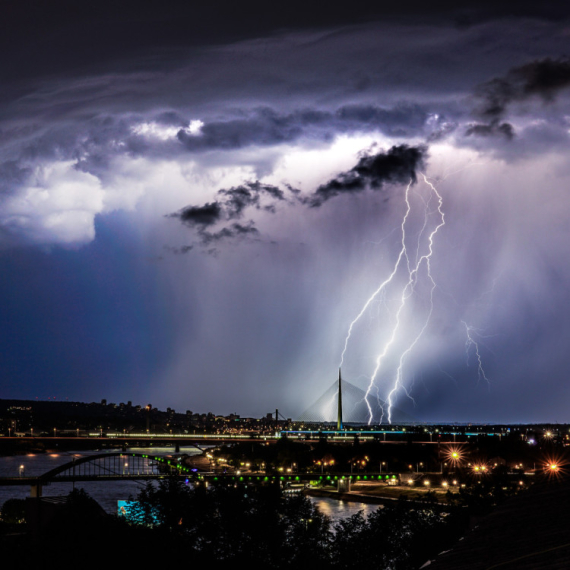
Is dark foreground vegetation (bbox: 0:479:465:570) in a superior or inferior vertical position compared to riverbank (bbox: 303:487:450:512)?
inferior

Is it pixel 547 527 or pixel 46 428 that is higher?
pixel 46 428

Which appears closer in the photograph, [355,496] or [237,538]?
[237,538]

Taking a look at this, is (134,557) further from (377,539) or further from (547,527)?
(547,527)

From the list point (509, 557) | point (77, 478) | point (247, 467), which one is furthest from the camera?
point (247, 467)

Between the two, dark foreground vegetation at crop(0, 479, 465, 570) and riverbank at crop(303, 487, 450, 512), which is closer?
dark foreground vegetation at crop(0, 479, 465, 570)

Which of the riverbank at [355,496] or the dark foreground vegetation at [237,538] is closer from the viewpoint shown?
the dark foreground vegetation at [237,538]

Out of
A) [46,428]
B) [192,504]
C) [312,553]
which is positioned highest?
[46,428]

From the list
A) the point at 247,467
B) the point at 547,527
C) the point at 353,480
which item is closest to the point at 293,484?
the point at 353,480

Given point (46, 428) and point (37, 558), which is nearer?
point (37, 558)

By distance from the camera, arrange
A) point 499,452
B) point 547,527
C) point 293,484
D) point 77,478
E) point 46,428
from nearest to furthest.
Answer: point 547,527, point 77,478, point 293,484, point 499,452, point 46,428

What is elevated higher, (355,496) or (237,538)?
(355,496)

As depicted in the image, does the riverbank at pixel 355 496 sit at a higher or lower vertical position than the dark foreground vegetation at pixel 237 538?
higher
